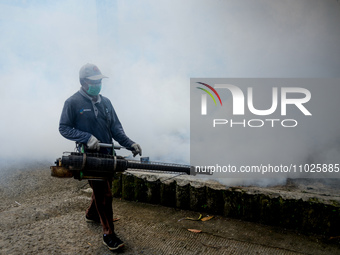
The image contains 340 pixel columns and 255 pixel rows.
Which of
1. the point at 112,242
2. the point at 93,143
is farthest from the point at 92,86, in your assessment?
the point at 112,242

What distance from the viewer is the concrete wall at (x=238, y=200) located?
11.3 feet

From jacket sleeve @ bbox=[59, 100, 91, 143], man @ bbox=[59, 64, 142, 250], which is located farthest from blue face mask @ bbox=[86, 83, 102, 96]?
jacket sleeve @ bbox=[59, 100, 91, 143]

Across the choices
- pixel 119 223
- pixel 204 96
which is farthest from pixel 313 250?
pixel 204 96

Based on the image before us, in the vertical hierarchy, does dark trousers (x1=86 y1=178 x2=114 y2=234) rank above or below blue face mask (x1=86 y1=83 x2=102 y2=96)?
below

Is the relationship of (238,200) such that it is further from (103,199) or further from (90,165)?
(90,165)

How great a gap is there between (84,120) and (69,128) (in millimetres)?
181

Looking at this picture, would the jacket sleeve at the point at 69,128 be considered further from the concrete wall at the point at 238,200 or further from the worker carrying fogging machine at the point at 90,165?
the concrete wall at the point at 238,200

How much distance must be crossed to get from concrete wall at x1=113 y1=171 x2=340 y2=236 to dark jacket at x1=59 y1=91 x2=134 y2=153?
120cm

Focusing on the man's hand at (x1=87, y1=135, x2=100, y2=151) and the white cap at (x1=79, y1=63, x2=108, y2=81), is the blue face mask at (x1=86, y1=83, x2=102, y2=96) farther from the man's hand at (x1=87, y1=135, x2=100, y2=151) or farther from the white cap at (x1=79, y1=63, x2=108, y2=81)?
the man's hand at (x1=87, y1=135, x2=100, y2=151)

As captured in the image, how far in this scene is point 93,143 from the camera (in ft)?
10.1

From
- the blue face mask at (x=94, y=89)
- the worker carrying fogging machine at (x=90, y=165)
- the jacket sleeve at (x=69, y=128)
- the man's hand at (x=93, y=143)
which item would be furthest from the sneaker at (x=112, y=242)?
the blue face mask at (x=94, y=89)

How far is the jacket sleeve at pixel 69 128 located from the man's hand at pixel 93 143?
6cm

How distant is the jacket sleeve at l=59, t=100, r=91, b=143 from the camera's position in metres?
3.15

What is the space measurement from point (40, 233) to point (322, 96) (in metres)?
5.69
